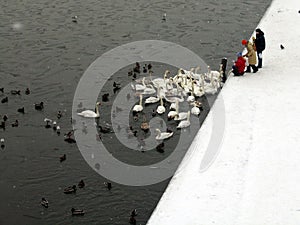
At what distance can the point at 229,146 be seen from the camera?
15438mm

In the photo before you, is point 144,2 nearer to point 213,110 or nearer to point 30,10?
point 30,10

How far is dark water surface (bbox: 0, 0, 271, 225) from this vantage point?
1471 centimetres

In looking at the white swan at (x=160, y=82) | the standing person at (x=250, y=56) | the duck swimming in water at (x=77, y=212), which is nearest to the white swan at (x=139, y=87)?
the white swan at (x=160, y=82)

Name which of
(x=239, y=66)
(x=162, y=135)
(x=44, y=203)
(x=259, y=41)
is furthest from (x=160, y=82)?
(x=44, y=203)

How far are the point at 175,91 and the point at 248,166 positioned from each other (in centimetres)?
754

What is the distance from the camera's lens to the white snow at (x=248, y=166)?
12336 mm

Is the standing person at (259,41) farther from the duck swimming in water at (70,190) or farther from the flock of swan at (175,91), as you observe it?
the duck swimming in water at (70,190)

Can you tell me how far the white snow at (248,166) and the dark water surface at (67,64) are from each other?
4.98ft

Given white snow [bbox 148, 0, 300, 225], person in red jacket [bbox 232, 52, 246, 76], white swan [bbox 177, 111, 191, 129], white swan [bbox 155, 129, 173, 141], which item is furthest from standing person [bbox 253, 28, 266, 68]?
white swan [bbox 155, 129, 173, 141]

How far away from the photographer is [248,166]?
14.2 metres

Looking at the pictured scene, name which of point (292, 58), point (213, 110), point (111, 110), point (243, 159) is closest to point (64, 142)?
point (111, 110)

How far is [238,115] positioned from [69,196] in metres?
5.99

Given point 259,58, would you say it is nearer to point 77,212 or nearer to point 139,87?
point 139,87

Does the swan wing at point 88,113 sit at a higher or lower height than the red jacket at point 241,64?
lower
